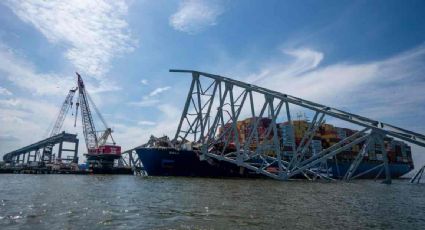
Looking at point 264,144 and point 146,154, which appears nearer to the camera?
point 264,144

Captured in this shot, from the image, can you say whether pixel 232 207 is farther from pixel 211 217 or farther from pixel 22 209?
pixel 22 209

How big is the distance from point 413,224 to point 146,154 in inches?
2230

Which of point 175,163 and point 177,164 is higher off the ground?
point 175,163

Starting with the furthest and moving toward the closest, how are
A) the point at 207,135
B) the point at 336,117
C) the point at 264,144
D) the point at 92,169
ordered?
the point at 92,169 < the point at 207,135 < the point at 264,144 < the point at 336,117

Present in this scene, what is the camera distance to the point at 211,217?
48.8 ft

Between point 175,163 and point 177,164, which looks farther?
point 177,164

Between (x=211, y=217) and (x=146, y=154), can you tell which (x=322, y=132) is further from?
(x=211, y=217)

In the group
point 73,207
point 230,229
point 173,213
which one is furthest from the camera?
point 73,207

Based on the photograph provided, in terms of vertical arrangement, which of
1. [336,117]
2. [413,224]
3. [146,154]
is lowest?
[413,224]

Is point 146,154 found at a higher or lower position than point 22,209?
higher

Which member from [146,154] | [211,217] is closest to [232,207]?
[211,217]

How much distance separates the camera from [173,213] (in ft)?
52.3

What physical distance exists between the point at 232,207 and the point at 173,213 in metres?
4.07

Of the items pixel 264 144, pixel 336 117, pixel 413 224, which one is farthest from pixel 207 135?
pixel 413 224
